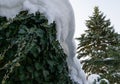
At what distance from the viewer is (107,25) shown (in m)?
16.7

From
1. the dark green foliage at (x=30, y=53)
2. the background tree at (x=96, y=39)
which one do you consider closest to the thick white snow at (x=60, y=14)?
the dark green foliage at (x=30, y=53)

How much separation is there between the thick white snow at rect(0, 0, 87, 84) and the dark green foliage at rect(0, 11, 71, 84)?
0.13 meters

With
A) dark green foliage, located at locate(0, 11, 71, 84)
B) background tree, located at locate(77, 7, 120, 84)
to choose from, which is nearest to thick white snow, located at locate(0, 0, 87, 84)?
dark green foliage, located at locate(0, 11, 71, 84)

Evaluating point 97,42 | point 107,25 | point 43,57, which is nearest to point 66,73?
point 43,57

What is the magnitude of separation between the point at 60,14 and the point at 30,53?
35.5 inches

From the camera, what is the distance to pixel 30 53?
306 centimetres

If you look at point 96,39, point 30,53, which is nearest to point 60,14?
point 30,53

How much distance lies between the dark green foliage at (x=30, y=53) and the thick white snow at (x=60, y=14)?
0.13 metres

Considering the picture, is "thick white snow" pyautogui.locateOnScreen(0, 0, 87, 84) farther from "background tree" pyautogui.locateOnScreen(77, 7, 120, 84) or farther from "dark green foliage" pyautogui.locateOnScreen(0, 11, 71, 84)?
"background tree" pyautogui.locateOnScreen(77, 7, 120, 84)

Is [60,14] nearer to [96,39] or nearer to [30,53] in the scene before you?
[30,53]

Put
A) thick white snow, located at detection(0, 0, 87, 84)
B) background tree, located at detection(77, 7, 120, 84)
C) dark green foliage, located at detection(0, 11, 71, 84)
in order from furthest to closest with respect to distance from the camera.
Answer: background tree, located at detection(77, 7, 120, 84)
thick white snow, located at detection(0, 0, 87, 84)
dark green foliage, located at detection(0, 11, 71, 84)

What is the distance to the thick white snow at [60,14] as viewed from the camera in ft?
11.5

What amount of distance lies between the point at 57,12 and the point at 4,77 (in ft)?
4.09

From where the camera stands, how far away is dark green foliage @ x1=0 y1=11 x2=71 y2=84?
301 cm
